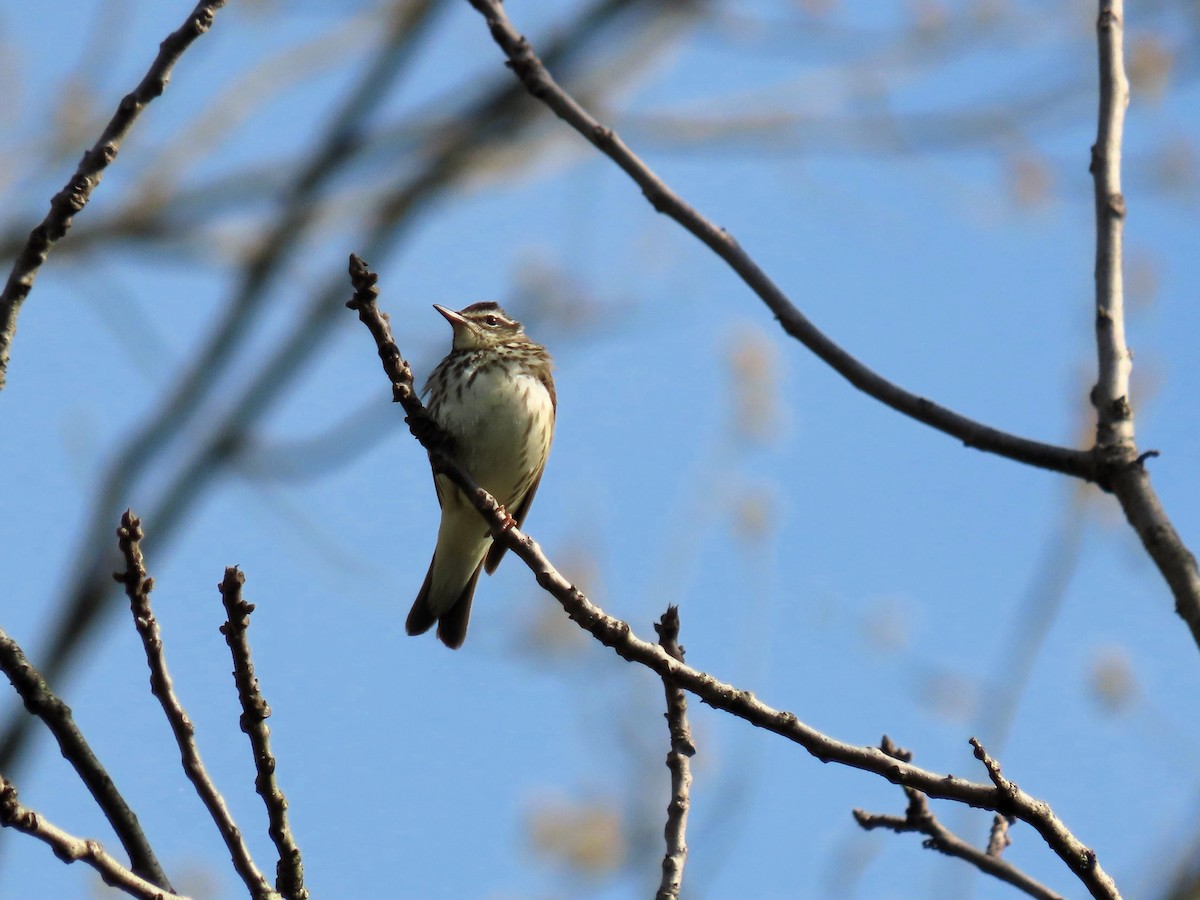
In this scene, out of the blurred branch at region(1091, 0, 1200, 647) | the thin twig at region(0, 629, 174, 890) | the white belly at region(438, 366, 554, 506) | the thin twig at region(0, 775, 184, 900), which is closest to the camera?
the thin twig at region(0, 775, 184, 900)

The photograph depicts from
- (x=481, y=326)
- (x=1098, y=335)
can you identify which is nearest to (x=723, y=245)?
(x=1098, y=335)

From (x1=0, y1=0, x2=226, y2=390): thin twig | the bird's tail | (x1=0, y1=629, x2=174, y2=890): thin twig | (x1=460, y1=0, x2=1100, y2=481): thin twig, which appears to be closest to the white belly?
the bird's tail

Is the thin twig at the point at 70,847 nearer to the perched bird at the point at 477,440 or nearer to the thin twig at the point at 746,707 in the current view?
the thin twig at the point at 746,707

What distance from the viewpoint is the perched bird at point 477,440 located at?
6449mm

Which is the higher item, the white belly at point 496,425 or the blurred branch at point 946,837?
the white belly at point 496,425

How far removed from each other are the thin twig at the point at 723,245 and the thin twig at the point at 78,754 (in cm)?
232

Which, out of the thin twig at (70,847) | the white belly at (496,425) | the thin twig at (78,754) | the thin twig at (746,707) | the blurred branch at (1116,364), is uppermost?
the white belly at (496,425)

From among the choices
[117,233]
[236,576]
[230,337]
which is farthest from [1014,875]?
[117,233]

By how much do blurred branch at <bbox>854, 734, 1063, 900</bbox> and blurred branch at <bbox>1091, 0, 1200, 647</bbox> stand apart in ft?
2.65

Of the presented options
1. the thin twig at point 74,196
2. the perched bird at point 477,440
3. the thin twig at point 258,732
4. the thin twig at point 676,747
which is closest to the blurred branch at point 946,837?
the thin twig at point 676,747

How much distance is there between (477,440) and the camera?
21.2 feet

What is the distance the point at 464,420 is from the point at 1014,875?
3.58m

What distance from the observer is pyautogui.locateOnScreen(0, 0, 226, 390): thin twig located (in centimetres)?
302

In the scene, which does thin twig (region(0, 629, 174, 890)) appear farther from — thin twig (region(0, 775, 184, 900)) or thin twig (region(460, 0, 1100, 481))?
thin twig (region(460, 0, 1100, 481))
